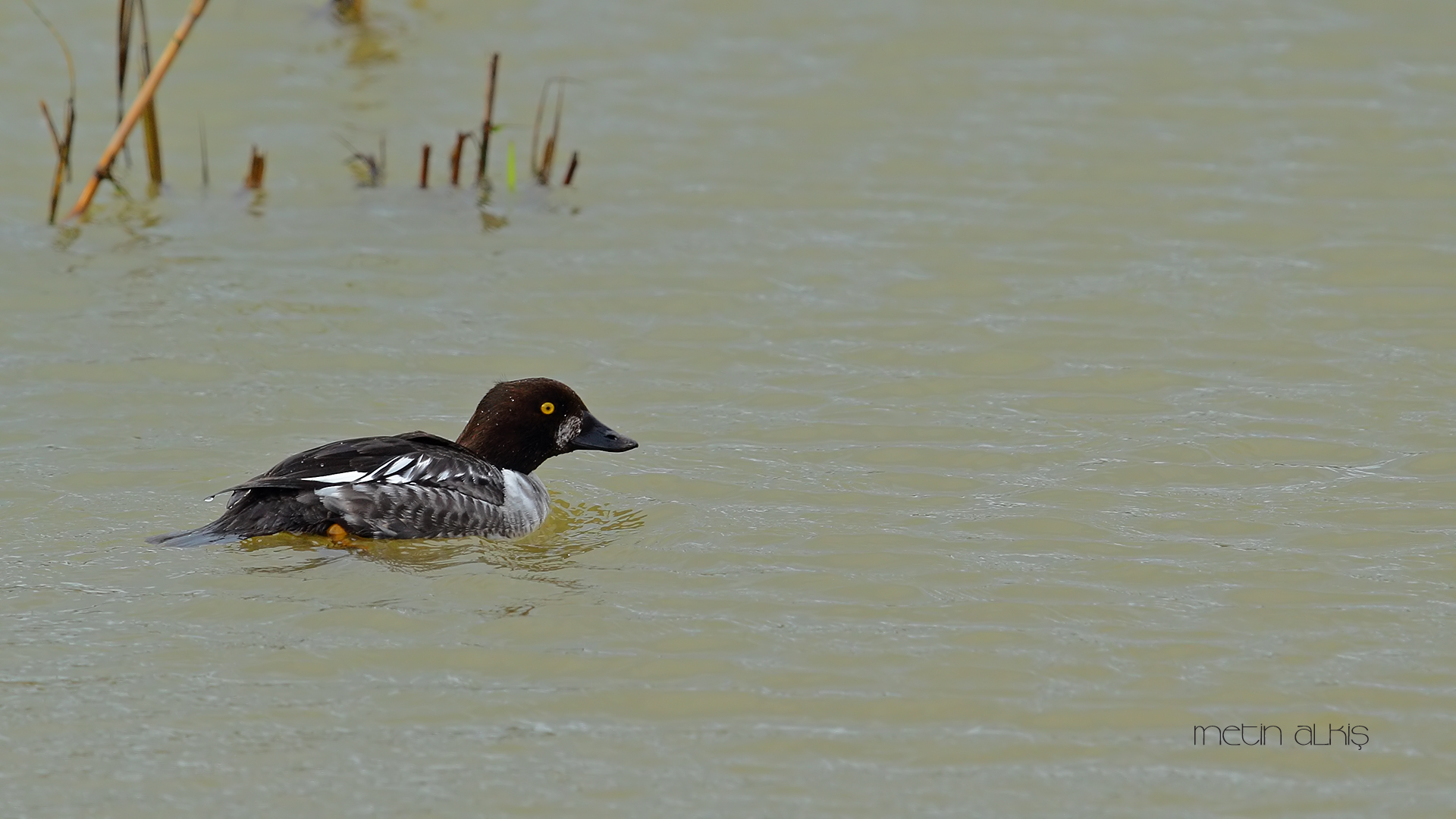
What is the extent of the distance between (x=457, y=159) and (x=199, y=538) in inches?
221

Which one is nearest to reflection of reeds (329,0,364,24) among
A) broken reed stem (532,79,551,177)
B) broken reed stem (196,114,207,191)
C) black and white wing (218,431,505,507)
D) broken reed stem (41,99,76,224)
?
broken reed stem (196,114,207,191)

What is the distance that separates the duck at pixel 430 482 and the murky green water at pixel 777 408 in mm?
181

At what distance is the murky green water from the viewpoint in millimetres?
6527

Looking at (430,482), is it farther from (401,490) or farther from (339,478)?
(339,478)

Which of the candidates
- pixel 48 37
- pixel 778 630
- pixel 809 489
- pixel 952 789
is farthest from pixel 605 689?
pixel 48 37

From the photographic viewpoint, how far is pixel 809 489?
9.23m

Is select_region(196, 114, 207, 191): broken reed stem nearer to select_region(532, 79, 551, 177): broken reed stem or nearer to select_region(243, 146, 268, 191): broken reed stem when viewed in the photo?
select_region(243, 146, 268, 191): broken reed stem

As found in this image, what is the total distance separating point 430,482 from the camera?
8.81 meters

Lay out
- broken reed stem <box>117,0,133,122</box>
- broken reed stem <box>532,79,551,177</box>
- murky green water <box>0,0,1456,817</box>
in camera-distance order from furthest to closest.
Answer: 1. broken reed stem <box>532,79,551,177</box>
2. broken reed stem <box>117,0,133,122</box>
3. murky green water <box>0,0,1456,817</box>

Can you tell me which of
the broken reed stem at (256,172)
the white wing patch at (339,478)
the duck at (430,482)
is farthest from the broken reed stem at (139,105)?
the white wing patch at (339,478)

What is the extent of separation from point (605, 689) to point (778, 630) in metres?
0.83

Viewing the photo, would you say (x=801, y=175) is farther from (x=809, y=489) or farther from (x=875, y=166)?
(x=809, y=489)

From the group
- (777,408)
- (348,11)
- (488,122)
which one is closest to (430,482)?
(777,408)

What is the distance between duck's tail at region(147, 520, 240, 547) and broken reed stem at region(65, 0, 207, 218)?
4.32 meters
